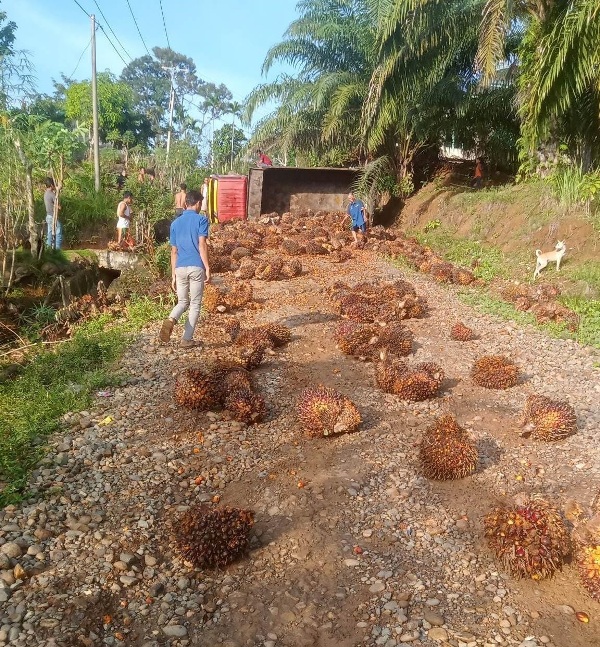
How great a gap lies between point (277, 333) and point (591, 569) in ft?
13.7

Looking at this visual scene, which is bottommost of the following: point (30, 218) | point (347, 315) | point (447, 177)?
point (347, 315)

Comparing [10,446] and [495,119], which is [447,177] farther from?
[10,446]

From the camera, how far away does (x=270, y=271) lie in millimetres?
9750

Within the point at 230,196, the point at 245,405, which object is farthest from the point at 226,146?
the point at 245,405

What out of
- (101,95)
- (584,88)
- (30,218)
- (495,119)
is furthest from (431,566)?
(101,95)

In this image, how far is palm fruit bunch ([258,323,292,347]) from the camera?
21.1 feet

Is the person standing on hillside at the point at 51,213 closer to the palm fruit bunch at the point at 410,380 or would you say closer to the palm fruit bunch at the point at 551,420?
the palm fruit bunch at the point at 410,380

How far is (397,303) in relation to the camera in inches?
302

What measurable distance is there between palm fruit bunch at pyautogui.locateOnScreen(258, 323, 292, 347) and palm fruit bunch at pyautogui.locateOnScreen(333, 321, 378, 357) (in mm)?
629

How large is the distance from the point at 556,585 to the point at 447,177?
14328 millimetres

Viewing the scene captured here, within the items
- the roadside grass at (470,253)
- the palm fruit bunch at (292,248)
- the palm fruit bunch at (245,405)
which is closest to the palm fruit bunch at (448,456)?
the palm fruit bunch at (245,405)

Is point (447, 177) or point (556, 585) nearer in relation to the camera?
point (556, 585)

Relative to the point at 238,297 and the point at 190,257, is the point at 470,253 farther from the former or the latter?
the point at 190,257

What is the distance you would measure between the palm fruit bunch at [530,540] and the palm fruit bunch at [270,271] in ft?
23.2
